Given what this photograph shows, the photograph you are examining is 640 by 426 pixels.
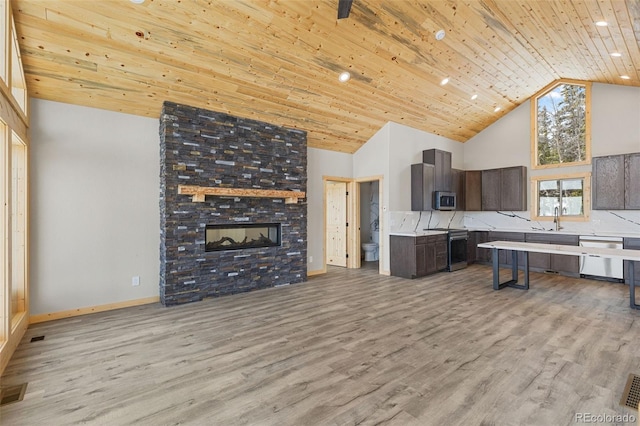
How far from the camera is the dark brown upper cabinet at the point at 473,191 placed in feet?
26.0

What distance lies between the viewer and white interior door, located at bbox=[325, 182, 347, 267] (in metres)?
7.39

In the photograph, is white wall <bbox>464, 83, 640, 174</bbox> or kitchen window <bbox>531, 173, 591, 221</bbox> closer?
white wall <bbox>464, 83, 640, 174</bbox>

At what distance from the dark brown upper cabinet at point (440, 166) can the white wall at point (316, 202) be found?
2218mm

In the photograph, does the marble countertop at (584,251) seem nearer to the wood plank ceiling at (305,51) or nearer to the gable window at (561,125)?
the wood plank ceiling at (305,51)

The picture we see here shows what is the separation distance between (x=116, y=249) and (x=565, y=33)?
277 inches

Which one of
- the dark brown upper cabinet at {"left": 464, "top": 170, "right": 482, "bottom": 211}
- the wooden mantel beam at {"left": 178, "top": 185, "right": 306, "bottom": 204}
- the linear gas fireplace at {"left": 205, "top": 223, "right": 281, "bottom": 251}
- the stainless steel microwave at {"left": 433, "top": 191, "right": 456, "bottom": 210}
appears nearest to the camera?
the wooden mantel beam at {"left": 178, "top": 185, "right": 306, "bottom": 204}

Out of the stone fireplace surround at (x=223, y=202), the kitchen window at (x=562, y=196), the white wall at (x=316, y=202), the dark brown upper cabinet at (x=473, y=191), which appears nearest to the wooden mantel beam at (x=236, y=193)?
the stone fireplace surround at (x=223, y=202)

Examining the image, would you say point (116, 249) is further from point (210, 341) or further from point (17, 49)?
point (17, 49)

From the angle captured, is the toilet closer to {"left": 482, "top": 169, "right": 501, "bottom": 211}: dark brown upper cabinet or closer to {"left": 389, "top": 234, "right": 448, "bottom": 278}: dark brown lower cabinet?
{"left": 389, "top": 234, "right": 448, "bottom": 278}: dark brown lower cabinet

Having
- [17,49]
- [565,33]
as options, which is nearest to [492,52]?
[565,33]

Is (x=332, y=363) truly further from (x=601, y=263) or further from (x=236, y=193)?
(x=601, y=263)

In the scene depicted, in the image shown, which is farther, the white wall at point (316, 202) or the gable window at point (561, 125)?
the gable window at point (561, 125)

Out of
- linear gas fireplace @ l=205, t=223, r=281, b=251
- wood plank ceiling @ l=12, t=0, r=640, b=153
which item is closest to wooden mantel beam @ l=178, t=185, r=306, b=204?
linear gas fireplace @ l=205, t=223, r=281, b=251
